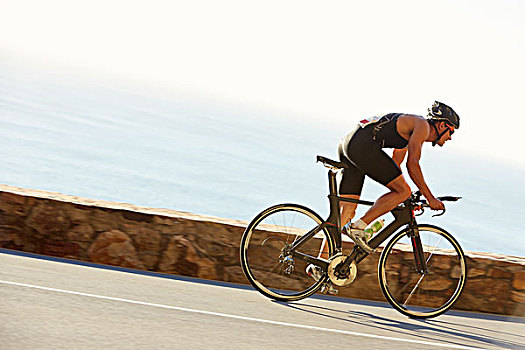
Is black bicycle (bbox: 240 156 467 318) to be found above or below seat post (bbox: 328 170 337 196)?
below

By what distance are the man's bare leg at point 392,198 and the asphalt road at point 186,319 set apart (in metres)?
0.80

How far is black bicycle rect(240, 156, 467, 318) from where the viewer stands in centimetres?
570

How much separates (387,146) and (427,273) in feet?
3.73

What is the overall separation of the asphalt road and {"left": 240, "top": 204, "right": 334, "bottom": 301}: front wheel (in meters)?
0.15

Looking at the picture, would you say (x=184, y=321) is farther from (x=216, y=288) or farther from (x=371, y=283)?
(x=371, y=283)

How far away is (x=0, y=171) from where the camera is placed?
161250 millimetres

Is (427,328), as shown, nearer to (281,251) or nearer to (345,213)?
(345,213)

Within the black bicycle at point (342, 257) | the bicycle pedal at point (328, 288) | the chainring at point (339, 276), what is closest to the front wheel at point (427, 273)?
the black bicycle at point (342, 257)

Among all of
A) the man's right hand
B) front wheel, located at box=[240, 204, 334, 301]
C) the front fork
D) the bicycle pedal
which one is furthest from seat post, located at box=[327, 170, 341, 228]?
the man's right hand

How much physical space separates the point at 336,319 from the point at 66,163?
171 meters

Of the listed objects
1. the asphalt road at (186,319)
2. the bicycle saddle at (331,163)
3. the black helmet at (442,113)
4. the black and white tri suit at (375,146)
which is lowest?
the asphalt road at (186,319)

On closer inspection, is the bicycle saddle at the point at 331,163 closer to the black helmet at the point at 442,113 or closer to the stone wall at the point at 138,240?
the black helmet at the point at 442,113

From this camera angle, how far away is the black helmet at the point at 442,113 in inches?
225

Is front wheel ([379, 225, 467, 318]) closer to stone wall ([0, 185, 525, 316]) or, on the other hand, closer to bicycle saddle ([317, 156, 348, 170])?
stone wall ([0, 185, 525, 316])
